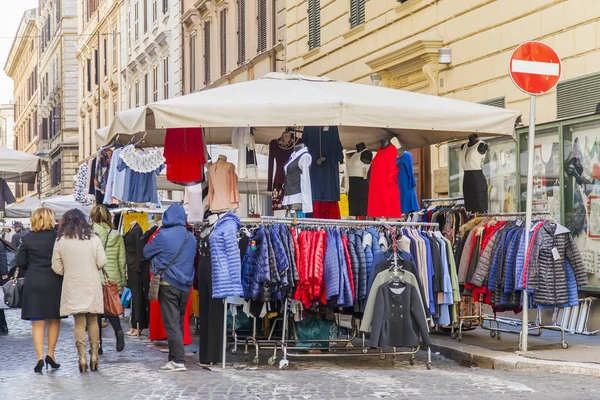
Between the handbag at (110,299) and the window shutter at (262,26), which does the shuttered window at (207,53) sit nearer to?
the window shutter at (262,26)

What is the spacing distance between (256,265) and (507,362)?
2656mm

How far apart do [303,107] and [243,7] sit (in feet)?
64.5

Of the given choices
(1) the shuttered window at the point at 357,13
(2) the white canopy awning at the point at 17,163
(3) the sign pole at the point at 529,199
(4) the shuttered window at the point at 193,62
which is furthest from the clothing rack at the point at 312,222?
(4) the shuttered window at the point at 193,62

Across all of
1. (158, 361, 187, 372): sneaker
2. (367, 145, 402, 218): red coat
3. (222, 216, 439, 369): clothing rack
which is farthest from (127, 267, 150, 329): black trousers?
(158, 361, 187, 372): sneaker

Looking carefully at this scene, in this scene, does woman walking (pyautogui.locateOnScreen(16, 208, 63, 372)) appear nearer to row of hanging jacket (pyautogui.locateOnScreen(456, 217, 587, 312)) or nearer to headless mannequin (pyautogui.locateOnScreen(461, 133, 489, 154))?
row of hanging jacket (pyautogui.locateOnScreen(456, 217, 587, 312))

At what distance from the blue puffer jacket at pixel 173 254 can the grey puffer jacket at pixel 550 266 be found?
3615 mm

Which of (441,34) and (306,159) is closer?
(306,159)

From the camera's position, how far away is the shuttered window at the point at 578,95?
13.9 meters

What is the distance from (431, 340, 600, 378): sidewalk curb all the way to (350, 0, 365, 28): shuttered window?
10598 mm

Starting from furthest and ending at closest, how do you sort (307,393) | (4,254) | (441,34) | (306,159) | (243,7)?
1. (243,7)
2. (441,34)
3. (4,254)
4. (306,159)
5. (307,393)

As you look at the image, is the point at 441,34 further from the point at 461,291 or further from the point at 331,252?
the point at 331,252

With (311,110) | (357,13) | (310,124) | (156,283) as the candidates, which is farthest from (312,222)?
(357,13)

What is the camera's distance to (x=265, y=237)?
11242 millimetres

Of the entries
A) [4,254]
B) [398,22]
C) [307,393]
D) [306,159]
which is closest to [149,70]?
[398,22]
